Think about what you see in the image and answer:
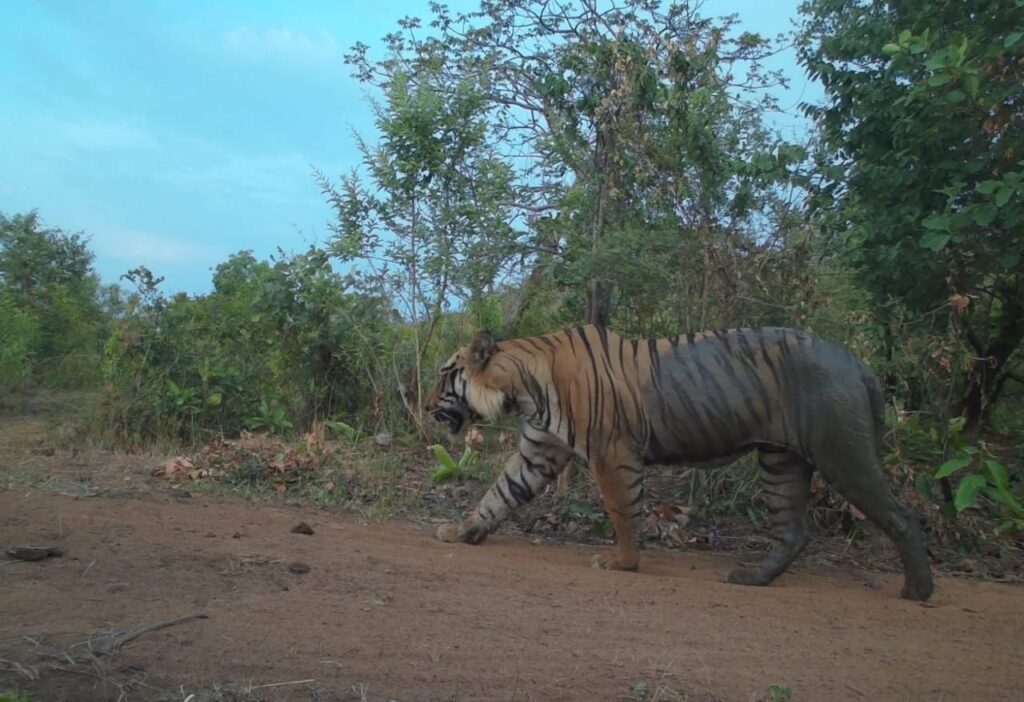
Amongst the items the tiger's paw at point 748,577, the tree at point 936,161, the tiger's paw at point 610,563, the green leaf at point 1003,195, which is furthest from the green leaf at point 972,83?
the tiger's paw at point 610,563

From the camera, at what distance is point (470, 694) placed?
352 cm

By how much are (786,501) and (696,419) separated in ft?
2.71

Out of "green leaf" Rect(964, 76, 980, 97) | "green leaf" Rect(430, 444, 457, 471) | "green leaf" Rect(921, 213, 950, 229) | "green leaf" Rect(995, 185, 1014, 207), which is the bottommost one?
"green leaf" Rect(430, 444, 457, 471)

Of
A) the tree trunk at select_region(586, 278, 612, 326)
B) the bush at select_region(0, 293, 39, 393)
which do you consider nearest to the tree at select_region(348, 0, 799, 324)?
the tree trunk at select_region(586, 278, 612, 326)

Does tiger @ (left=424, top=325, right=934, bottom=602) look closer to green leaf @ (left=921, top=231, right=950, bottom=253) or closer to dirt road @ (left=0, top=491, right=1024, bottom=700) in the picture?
dirt road @ (left=0, top=491, right=1024, bottom=700)

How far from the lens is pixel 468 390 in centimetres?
684

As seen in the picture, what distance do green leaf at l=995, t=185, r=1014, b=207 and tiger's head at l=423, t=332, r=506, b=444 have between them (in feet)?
11.4

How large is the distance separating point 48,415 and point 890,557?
8668 mm

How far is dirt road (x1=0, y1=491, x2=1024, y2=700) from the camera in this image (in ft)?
11.9

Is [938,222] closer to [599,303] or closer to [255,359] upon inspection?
[599,303]

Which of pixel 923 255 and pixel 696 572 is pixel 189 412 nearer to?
pixel 696 572

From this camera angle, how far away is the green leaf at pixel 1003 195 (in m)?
6.00

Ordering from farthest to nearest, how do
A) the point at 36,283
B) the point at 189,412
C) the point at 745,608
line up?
the point at 36,283
the point at 189,412
the point at 745,608

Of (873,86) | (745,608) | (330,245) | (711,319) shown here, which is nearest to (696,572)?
(745,608)
